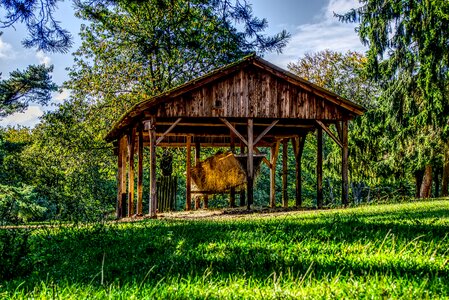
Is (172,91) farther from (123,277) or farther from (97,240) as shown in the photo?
(123,277)

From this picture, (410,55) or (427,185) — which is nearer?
(410,55)

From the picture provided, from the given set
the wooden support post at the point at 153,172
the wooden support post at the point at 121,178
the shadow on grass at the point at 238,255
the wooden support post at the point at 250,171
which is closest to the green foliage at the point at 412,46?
the wooden support post at the point at 250,171

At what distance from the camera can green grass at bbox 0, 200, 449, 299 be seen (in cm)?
332

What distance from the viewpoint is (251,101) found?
1806cm

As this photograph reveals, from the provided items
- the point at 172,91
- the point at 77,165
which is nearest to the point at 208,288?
the point at 172,91

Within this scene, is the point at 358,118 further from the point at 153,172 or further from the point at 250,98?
the point at 153,172

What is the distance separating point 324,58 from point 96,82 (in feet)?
72.3

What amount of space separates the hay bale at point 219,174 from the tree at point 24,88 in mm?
12312

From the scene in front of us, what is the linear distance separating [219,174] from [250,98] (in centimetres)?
356

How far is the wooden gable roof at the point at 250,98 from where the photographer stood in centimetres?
1725

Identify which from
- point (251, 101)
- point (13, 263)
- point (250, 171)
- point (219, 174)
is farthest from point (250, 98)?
point (13, 263)

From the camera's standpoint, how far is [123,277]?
164 inches

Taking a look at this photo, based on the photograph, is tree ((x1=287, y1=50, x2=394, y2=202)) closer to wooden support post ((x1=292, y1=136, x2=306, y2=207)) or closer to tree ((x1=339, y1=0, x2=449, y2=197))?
tree ((x1=339, y1=0, x2=449, y2=197))

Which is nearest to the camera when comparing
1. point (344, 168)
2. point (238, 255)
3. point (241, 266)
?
point (241, 266)
